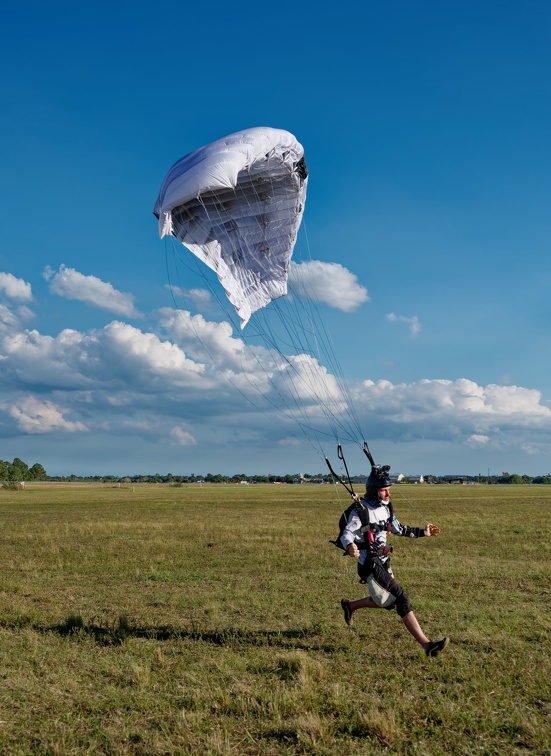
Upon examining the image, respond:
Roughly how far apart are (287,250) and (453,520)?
2158 centimetres

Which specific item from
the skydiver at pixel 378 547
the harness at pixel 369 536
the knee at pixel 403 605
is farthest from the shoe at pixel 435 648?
the harness at pixel 369 536

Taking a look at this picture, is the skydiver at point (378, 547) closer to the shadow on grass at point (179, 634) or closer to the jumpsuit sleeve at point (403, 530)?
the jumpsuit sleeve at point (403, 530)

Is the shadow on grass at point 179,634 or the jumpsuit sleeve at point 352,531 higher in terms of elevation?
the jumpsuit sleeve at point 352,531

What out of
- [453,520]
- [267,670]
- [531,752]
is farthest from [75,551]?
[453,520]

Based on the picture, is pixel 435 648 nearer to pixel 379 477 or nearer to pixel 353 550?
pixel 353 550

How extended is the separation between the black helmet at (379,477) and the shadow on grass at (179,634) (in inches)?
83.6

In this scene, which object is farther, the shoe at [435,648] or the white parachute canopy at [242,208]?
the white parachute canopy at [242,208]

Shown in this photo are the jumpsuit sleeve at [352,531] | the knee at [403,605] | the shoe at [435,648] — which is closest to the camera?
the shoe at [435,648]

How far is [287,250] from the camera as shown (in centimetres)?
1261

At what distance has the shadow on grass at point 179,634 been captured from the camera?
8.41m

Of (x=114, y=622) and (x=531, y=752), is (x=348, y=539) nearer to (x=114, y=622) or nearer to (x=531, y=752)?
(x=531, y=752)

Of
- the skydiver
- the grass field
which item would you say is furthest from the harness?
the grass field

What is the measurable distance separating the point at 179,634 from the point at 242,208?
7334mm

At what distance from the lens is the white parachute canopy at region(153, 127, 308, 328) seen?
10422mm
